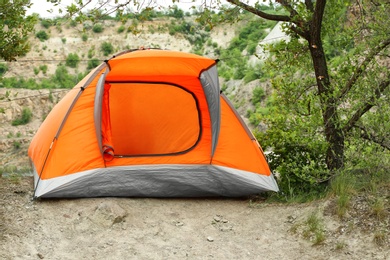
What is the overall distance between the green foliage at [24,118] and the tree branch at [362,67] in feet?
92.9

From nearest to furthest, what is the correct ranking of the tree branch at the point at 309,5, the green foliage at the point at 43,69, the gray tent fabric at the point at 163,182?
the gray tent fabric at the point at 163,182
the tree branch at the point at 309,5
the green foliage at the point at 43,69

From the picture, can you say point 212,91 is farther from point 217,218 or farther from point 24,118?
point 24,118

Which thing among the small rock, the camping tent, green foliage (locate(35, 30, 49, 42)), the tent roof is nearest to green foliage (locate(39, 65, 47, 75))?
green foliage (locate(35, 30, 49, 42))

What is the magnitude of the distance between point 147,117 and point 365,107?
3.26m

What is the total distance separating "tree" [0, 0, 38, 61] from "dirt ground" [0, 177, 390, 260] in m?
1.75

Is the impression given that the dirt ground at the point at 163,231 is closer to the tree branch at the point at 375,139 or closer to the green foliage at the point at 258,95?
the tree branch at the point at 375,139

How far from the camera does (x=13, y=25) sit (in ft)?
22.9

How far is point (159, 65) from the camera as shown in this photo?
7570 mm

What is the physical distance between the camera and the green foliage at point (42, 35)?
46375 mm

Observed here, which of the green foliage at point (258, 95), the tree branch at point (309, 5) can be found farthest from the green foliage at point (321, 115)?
the green foliage at point (258, 95)

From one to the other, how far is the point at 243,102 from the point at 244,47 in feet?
33.9

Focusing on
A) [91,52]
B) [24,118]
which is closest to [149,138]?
[24,118]

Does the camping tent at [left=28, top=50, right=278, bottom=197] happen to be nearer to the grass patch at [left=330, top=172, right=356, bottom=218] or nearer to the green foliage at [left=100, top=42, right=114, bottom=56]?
the grass patch at [left=330, top=172, right=356, bottom=218]

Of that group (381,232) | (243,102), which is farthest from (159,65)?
(243,102)
